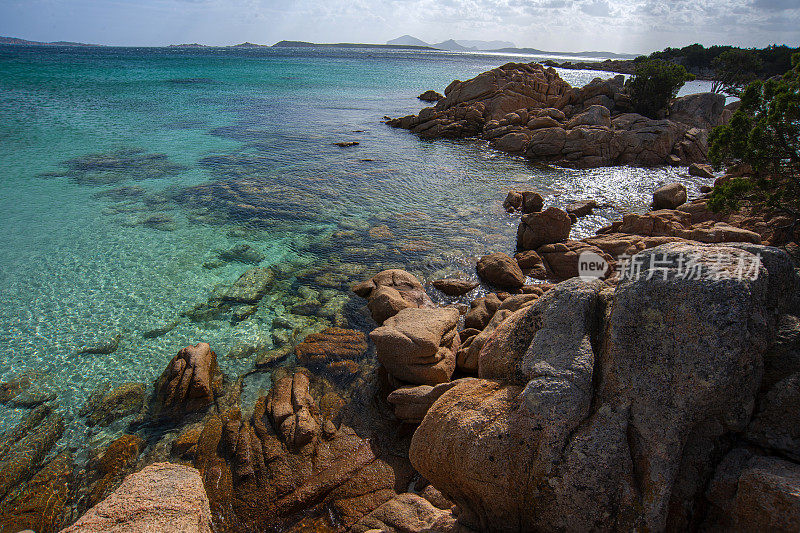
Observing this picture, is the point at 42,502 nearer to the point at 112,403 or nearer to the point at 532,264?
the point at 112,403

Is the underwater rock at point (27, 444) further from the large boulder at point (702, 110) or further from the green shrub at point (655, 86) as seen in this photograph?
the green shrub at point (655, 86)

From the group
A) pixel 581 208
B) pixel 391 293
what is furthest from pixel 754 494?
pixel 581 208

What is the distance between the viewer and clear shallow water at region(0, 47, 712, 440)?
11.9 metres

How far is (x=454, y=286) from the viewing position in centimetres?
1419

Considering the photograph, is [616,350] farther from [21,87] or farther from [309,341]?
[21,87]

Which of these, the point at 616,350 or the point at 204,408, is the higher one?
the point at 616,350

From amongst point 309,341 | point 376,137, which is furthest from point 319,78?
point 309,341

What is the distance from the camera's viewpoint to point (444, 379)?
9594 mm

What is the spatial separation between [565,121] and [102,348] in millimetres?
39991

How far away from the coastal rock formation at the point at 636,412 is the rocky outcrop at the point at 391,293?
6.79 metres

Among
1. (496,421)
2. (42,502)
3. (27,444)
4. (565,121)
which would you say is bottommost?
(42,502)

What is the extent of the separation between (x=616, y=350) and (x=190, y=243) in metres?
16.9

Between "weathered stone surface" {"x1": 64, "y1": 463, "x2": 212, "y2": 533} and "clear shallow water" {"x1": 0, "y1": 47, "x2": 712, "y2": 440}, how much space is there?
4274 millimetres

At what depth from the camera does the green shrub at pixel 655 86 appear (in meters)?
39.5
